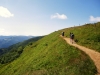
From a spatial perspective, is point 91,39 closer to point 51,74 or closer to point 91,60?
point 91,60

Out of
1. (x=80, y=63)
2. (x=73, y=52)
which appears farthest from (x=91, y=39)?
(x=80, y=63)

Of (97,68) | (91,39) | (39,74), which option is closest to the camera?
(97,68)

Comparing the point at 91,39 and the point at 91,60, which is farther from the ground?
the point at 91,39

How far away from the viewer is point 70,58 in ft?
89.1

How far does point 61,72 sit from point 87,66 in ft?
13.5

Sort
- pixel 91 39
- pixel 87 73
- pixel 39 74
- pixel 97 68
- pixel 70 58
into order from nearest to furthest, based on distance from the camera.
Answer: pixel 87 73, pixel 97 68, pixel 39 74, pixel 70 58, pixel 91 39

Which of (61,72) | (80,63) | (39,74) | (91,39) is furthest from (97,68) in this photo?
(91,39)

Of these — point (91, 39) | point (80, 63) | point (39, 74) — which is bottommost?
point (39, 74)

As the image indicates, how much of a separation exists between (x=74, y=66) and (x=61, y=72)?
8.04 ft

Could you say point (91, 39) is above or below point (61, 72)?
above

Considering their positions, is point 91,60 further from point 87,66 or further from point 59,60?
point 59,60

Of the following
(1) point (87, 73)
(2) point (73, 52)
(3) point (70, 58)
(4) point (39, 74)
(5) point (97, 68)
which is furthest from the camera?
(2) point (73, 52)

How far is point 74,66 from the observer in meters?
23.1

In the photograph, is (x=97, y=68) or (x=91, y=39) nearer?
(x=97, y=68)
